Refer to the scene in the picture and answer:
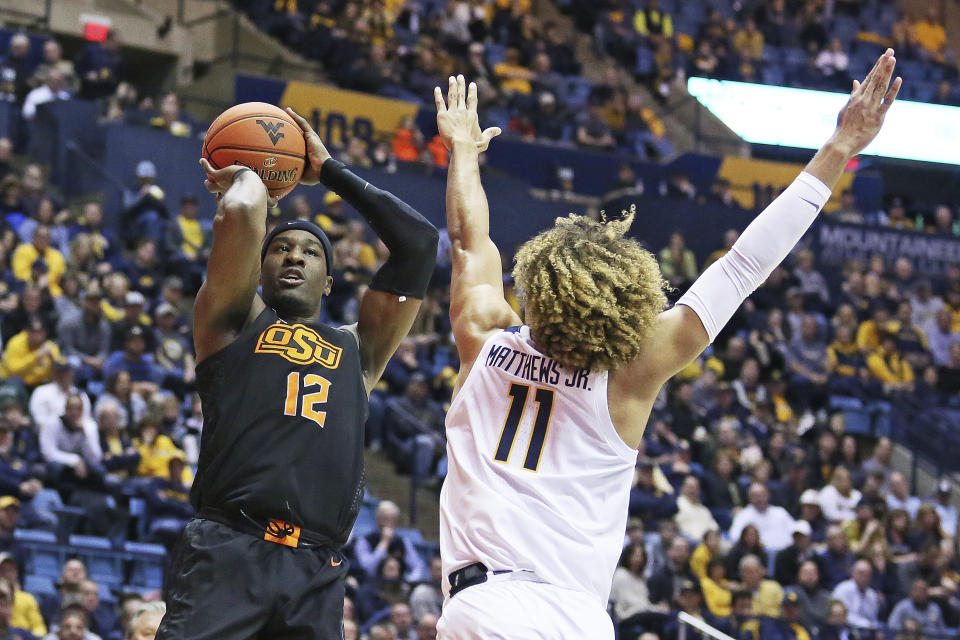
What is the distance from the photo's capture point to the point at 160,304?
12766 mm

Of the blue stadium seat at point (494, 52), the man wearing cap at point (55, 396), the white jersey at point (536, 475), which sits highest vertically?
the blue stadium seat at point (494, 52)

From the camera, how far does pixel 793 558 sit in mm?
13094

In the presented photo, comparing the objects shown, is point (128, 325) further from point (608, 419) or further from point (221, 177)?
point (608, 419)

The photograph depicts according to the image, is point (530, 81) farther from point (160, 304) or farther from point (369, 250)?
point (160, 304)

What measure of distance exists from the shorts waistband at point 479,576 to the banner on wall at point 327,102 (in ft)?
49.3

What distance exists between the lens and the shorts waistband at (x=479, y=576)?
3.78 metres

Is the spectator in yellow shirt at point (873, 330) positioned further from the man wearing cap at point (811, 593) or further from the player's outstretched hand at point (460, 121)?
the player's outstretched hand at point (460, 121)

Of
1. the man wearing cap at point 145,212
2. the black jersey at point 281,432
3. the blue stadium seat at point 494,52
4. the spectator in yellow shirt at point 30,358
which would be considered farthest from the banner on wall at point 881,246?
the black jersey at point 281,432

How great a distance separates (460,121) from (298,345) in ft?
3.34

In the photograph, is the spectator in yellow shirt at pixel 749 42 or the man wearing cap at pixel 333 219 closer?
the man wearing cap at pixel 333 219

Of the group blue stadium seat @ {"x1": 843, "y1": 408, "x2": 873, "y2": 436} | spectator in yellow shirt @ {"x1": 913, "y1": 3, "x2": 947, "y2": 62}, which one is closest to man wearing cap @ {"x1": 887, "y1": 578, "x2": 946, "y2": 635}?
blue stadium seat @ {"x1": 843, "y1": 408, "x2": 873, "y2": 436}

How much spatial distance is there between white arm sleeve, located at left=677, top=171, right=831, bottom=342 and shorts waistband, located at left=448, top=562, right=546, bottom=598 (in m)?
0.90

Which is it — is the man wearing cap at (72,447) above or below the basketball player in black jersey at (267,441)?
below

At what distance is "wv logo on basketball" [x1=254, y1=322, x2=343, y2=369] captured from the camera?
4.50m
